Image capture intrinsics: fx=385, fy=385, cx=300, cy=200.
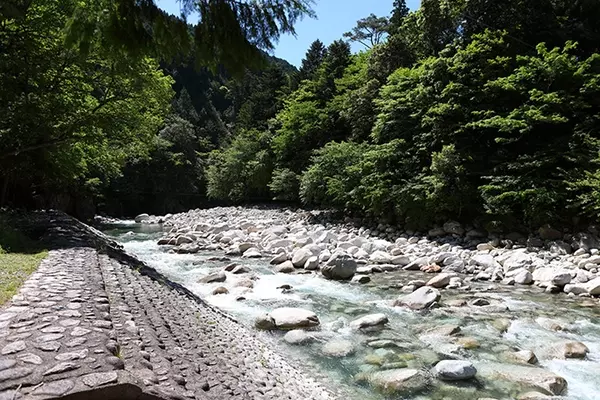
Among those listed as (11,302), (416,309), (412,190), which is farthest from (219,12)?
(412,190)

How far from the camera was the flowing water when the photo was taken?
13.1 ft

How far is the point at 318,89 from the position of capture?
26016 mm

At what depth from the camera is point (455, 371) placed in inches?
159

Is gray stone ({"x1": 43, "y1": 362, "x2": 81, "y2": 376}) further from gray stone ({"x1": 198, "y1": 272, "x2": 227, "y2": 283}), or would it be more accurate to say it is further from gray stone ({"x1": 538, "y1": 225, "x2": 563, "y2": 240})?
gray stone ({"x1": 538, "y1": 225, "x2": 563, "y2": 240})

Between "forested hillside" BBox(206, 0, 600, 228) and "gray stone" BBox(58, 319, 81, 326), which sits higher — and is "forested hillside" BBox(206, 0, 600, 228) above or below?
above

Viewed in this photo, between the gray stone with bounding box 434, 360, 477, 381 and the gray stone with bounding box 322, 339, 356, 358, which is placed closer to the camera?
the gray stone with bounding box 434, 360, 477, 381

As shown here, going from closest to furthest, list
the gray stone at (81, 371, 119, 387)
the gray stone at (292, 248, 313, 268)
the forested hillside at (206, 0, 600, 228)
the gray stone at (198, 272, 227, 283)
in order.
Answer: the gray stone at (81, 371, 119, 387)
the gray stone at (198, 272, 227, 283)
the gray stone at (292, 248, 313, 268)
the forested hillside at (206, 0, 600, 228)

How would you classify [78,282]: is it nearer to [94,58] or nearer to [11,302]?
[11,302]

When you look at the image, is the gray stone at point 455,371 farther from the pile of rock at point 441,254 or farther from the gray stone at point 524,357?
the pile of rock at point 441,254

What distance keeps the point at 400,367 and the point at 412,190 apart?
9481 millimetres

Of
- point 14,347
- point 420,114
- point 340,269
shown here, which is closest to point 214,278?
point 340,269

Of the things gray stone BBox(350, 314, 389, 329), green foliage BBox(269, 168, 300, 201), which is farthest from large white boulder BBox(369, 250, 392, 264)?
green foliage BBox(269, 168, 300, 201)

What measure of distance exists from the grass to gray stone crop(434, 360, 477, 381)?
428 centimetres

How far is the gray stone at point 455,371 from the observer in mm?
4023
